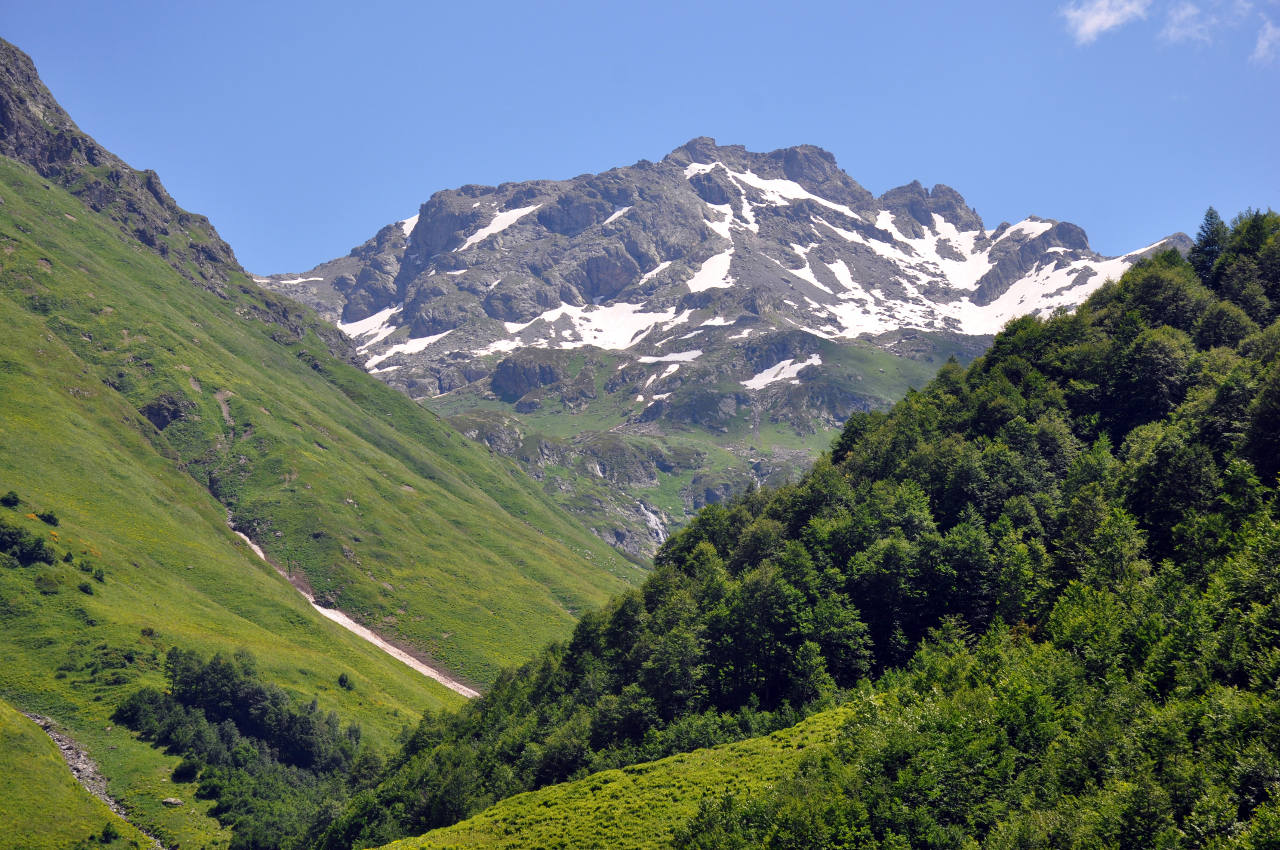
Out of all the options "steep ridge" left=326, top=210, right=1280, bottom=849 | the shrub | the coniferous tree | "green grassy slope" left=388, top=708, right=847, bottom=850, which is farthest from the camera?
the shrub

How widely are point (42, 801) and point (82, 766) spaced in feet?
71.6

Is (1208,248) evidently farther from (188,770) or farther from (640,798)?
(188,770)

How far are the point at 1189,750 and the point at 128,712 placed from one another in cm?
18665

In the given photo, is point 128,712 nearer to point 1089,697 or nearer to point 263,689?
point 263,689

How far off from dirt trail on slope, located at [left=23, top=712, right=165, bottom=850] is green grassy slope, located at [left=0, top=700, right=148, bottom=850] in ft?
10.8

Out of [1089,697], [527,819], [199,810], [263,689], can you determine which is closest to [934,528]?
[1089,697]

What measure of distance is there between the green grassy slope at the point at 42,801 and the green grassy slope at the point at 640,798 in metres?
74.4

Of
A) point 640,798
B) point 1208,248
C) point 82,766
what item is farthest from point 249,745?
point 1208,248

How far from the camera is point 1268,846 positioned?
38.4 metres

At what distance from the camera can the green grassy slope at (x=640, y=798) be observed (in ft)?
235

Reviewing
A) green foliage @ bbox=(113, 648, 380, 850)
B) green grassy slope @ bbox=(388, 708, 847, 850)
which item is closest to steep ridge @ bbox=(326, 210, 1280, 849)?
green grassy slope @ bbox=(388, 708, 847, 850)

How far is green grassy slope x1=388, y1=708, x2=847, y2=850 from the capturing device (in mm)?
71750

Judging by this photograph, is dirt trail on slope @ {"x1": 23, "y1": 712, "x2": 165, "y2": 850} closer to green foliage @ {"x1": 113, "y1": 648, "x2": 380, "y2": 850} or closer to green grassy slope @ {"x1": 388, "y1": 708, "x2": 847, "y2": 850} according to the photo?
green foliage @ {"x1": 113, "y1": 648, "x2": 380, "y2": 850}

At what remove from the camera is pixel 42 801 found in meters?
129
